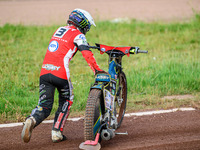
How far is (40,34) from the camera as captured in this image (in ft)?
38.6

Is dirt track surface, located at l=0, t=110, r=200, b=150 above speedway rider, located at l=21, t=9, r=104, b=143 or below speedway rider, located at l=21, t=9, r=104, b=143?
below

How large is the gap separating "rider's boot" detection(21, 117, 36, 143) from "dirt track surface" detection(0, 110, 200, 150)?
54 centimetres

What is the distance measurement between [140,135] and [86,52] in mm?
1634

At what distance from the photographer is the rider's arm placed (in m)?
4.58

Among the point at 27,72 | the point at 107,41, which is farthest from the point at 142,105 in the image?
the point at 107,41

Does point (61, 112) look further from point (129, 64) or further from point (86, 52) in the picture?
point (129, 64)

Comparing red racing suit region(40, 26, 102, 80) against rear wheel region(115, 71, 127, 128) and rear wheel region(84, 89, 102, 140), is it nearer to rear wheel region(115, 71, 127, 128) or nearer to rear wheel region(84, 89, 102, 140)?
rear wheel region(84, 89, 102, 140)

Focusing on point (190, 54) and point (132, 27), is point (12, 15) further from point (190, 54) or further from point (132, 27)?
point (190, 54)

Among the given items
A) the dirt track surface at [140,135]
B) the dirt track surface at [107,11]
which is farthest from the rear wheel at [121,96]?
the dirt track surface at [107,11]

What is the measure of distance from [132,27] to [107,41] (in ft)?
6.97

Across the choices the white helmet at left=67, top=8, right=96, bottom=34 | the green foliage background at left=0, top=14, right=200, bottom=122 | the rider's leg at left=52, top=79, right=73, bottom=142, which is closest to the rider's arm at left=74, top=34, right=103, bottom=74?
the white helmet at left=67, top=8, right=96, bottom=34

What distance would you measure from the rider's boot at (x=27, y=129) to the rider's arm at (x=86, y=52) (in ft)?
3.57

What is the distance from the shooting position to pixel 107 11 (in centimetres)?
1875

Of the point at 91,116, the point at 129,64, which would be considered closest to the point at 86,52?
the point at 91,116
